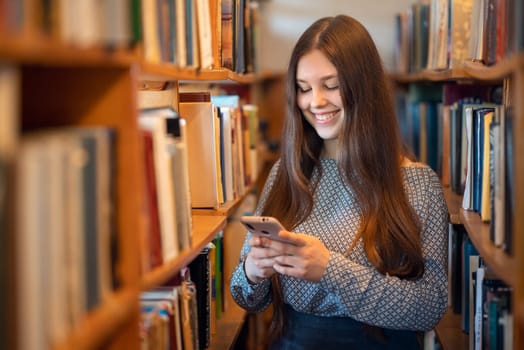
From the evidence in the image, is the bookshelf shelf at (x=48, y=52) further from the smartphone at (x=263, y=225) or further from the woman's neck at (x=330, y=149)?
the woman's neck at (x=330, y=149)

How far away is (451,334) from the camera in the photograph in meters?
2.34

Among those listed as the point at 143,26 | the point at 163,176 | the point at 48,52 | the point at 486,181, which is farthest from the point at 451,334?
the point at 48,52

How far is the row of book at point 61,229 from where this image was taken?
0.89m

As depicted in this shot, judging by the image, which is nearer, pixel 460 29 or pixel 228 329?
pixel 228 329

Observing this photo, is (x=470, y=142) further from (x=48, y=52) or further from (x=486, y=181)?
(x=48, y=52)

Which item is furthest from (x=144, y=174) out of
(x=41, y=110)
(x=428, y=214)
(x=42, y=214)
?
(x=428, y=214)

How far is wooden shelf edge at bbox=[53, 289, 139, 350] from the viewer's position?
0.99 metres

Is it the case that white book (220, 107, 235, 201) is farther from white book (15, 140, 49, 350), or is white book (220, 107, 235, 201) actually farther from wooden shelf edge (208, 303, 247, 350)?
white book (15, 140, 49, 350)

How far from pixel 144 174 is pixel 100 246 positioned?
0.22 metres

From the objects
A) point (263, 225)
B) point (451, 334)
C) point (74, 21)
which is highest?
point (74, 21)

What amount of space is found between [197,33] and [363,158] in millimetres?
565

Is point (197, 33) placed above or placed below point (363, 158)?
above

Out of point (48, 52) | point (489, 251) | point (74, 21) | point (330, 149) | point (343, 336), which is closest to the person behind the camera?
point (48, 52)

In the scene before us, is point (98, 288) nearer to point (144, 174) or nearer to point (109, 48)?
point (144, 174)
